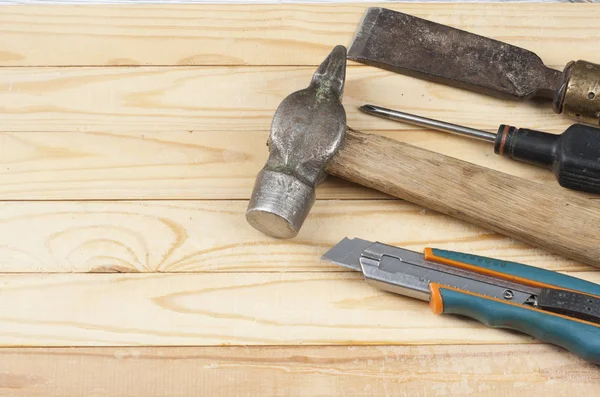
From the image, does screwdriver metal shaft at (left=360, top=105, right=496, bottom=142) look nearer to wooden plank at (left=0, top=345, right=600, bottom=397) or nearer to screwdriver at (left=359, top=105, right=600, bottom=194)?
screwdriver at (left=359, top=105, right=600, bottom=194)

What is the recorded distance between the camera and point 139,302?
4.29ft

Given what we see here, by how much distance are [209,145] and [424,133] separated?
0.40m

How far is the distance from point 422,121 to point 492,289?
1.20 feet

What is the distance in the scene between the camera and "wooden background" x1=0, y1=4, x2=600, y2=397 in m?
1.26

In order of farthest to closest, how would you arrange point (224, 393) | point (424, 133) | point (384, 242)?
point (424, 133) < point (384, 242) < point (224, 393)

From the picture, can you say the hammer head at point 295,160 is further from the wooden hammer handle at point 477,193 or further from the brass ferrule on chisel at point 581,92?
the brass ferrule on chisel at point 581,92

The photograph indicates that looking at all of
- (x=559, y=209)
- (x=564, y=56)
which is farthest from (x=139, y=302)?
(x=564, y=56)

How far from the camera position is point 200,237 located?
1370 mm

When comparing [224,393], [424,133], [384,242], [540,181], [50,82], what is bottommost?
[224,393]

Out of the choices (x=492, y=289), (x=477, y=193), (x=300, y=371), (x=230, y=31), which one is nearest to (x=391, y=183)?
(x=477, y=193)

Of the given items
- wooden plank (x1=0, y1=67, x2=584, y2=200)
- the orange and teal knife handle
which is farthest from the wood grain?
the orange and teal knife handle

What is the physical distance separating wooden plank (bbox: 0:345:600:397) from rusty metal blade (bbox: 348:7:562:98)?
488 mm

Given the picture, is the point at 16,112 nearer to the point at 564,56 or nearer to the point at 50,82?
the point at 50,82

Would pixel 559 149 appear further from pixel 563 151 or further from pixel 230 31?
pixel 230 31
